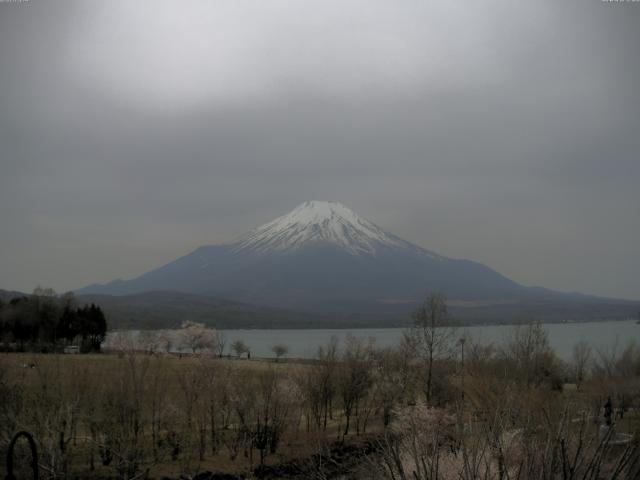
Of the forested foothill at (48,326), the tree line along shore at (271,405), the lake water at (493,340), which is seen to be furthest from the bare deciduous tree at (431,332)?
the forested foothill at (48,326)

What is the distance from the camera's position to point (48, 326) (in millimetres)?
83562

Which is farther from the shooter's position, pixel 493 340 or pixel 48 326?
pixel 493 340

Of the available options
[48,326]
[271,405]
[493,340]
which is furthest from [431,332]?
[48,326]

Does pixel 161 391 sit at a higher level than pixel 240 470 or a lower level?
higher

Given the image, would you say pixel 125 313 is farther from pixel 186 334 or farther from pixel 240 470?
pixel 240 470

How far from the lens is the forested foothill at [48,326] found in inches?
3120

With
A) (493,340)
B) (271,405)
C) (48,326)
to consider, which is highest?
(48,326)

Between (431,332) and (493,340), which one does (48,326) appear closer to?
(431,332)

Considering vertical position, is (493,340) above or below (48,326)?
below

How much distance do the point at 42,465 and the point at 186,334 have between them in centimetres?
5519

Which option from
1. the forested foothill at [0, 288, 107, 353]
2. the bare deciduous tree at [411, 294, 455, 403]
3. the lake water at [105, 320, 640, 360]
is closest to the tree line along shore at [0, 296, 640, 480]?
the bare deciduous tree at [411, 294, 455, 403]

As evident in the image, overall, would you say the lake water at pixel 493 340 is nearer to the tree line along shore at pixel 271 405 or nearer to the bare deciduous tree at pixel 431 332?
the bare deciduous tree at pixel 431 332

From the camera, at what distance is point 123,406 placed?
31766 millimetres

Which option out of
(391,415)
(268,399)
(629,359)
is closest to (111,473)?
(268,399)
